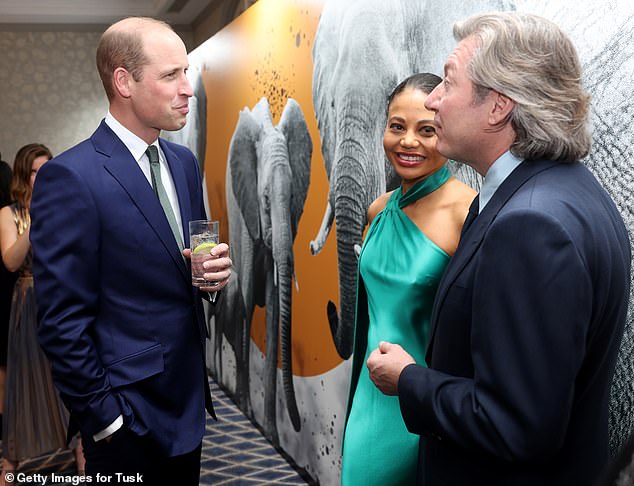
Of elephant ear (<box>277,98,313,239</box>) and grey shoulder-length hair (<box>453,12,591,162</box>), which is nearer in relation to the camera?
grey shoulder-length hair (<box>453,12,591,162</box>)

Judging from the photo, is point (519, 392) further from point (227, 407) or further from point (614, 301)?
point (227, 407)

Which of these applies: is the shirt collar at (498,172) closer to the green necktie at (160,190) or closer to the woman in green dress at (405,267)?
the woman in green dress at (405,267)

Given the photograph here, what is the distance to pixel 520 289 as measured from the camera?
98cm

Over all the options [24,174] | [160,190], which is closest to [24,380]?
[24,174]

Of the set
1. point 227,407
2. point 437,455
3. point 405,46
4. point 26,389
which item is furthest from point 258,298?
point 437,455

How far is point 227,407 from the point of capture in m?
4.73

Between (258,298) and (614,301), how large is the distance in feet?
10.5

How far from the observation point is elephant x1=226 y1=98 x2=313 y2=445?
3443 mm

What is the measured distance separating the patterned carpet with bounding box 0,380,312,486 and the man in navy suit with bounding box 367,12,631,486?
238 centimetres

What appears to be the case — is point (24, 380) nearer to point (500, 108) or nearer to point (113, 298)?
point (113, 298)

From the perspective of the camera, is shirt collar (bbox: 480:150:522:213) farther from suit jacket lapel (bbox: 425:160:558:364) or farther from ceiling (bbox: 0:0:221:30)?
ceiling (bbox: 0:0:221:30)

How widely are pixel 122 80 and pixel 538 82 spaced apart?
1202 mm

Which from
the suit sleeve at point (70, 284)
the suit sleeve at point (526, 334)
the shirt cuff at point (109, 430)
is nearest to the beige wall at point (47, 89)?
the suit sleeve at point (70, 284)

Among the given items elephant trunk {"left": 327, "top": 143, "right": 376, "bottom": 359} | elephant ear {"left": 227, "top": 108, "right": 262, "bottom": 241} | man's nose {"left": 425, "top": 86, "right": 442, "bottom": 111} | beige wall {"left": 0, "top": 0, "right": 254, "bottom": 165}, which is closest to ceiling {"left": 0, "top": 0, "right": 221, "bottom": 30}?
beige wall {"left": 0, "top": 0, "right": 254, "bottom": 165}
